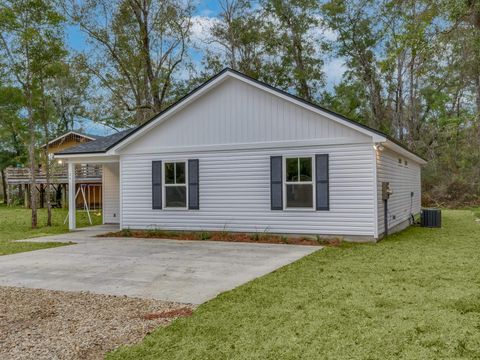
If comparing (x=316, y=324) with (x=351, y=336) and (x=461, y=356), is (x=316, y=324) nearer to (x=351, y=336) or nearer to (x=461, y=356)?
(x=351, y=336)

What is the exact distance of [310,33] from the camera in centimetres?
2562

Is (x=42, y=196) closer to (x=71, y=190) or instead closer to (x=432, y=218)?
(x=71, y=190)

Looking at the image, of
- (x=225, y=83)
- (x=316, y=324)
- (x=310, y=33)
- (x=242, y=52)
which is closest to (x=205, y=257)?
(x=316, y=324)

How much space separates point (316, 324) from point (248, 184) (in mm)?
6737

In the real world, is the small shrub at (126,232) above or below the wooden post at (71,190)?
below

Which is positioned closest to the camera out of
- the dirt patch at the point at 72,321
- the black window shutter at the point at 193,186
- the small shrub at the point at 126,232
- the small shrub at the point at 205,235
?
the dirt patch at the point at 72,321

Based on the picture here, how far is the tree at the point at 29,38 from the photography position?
43.6ft

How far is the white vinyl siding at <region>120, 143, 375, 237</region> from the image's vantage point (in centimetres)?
929

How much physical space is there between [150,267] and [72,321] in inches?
107

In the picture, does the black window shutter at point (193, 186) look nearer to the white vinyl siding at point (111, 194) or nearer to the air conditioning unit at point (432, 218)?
the white vinyl siding at point (111, 194)

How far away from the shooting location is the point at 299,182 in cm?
989

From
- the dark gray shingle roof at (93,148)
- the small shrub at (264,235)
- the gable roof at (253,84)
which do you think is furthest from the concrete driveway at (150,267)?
the dark gray shingle roof at (93,148)

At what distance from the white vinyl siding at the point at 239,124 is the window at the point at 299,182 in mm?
605

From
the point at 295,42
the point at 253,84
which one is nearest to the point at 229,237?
the point at 253,84
